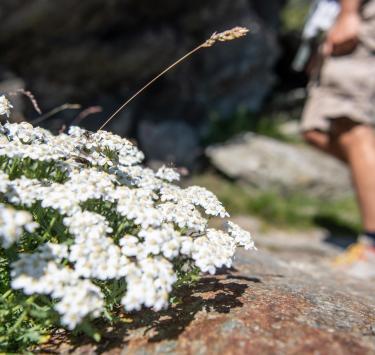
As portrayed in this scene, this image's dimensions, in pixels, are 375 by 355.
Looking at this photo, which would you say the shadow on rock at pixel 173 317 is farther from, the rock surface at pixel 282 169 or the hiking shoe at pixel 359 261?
the rock surface at pixel 282 169

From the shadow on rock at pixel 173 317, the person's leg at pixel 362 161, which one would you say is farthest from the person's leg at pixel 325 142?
the shadow on rock at pixel 173 317

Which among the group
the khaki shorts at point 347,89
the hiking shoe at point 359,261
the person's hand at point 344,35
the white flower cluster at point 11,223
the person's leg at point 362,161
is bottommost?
the hiking shoe at point 359,261

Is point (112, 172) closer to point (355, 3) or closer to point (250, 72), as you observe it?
point (355, 3)

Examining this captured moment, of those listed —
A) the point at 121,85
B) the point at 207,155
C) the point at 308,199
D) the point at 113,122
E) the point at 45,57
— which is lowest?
the point at 308,199

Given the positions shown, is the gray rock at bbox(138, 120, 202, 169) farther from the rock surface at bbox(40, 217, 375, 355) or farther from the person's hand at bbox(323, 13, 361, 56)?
the rock surface at bbox(40, 217, 375, 355)

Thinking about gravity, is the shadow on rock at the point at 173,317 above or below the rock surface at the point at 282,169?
above

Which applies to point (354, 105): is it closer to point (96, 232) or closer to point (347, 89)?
point (347, 89)

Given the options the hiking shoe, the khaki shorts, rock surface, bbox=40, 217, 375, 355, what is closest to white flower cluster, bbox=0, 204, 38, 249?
rock surface, bbox=40, 217, 375, 355

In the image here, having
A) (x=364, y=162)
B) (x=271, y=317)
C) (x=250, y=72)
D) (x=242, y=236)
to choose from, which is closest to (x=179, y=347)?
(x=271, y=317)
